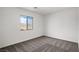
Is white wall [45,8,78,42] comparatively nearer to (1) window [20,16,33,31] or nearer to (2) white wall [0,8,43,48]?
(1) window [20,16,33,31]

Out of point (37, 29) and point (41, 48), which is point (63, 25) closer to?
point (37, 29)

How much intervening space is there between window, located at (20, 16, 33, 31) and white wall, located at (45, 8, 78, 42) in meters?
1.80

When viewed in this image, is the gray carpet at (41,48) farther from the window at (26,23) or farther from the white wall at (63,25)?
the window at (26,23)

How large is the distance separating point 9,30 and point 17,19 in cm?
81

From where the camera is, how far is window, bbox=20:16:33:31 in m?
3.72

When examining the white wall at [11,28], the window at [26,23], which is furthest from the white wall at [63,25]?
the white wall at [11,28]

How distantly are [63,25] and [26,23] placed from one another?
2.80 meters

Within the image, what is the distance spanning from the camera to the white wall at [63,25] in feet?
12.1

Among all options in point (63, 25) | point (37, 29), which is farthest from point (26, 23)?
point (63, 25)

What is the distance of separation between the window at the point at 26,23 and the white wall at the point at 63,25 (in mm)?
1800

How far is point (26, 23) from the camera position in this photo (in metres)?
4.07
